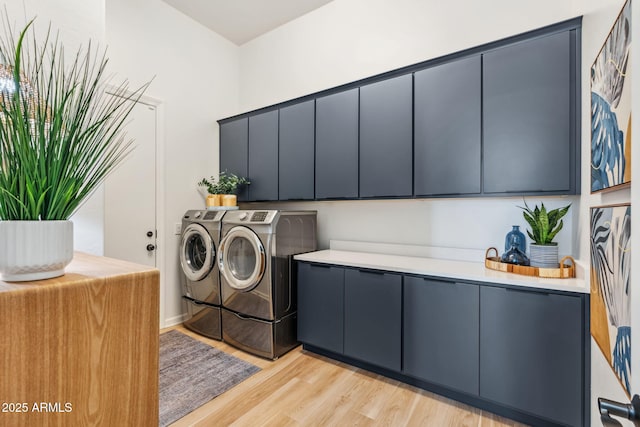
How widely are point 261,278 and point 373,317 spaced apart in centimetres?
97

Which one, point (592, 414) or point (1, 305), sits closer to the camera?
point (1, 305)

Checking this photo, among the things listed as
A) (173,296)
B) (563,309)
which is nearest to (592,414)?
(563,309)

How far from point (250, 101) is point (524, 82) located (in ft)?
9.99

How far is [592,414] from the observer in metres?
1.43

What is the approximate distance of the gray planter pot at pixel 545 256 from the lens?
5.92ft

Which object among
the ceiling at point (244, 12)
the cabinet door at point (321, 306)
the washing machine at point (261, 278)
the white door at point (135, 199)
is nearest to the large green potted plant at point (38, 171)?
the washing machine at point (261, 278)

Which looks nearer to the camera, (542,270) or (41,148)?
(41,148)

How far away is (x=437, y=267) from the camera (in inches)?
82.5

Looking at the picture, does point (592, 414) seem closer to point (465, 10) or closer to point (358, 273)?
point (358, 273)

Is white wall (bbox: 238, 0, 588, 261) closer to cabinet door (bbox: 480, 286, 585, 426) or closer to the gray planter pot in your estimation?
the gray planter pot

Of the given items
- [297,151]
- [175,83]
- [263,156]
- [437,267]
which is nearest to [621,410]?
[437,267]

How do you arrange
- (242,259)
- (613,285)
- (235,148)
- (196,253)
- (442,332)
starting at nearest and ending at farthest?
(613,285)
(442,332)
(242,259)
(196,253)
(235,148)

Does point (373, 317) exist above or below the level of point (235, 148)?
below

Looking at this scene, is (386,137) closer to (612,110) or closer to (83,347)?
(612,110)
